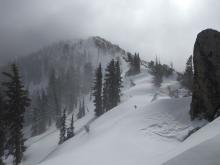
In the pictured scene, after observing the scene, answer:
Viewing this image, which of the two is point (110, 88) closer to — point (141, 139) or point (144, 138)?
point (144, 138)

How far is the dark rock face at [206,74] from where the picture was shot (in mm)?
26125

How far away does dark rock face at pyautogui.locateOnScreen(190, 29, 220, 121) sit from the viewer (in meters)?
26.1

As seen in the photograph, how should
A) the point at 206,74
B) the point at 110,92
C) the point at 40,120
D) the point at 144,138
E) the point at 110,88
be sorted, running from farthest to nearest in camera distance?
the point at 40,120, the point at 110,88, the point at 110,92, the point at 206,74, the point at 144,138

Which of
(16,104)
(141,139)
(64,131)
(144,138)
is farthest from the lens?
(64,131)

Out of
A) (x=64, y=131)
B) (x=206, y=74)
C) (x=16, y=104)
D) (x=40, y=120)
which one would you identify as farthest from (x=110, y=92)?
(x=40, y=120)

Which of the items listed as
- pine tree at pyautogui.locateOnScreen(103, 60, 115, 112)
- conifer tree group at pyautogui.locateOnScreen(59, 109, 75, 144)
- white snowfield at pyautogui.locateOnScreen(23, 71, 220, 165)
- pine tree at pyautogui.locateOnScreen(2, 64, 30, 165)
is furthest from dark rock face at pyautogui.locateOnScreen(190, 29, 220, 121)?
pine tree at pyautogui.locateOnScreen(103, 60, 115, 112)

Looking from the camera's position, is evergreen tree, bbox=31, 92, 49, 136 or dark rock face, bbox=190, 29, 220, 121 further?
evergreen tree, bbox=31, 92, 49, 136

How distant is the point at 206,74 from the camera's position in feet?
88.7

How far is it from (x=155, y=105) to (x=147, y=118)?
2566 millimetres

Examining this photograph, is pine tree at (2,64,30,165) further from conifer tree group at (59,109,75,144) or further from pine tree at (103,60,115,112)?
pine tree at (103,60,115,112)

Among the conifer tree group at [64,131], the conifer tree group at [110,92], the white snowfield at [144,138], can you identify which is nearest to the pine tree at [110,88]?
the conifer tree group at [110,92]

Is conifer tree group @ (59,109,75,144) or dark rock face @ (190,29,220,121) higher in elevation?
dark rock face @ (190,29,220,121)

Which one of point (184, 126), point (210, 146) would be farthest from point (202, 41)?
point (210, 146)

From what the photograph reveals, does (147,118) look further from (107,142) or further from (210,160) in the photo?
(210,160)
